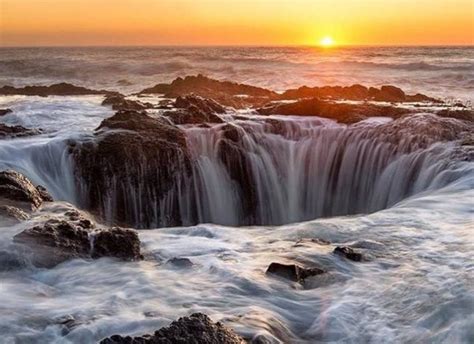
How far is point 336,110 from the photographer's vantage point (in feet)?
46.1

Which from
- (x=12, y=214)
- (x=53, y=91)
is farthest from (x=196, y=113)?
(x=53, y=91)

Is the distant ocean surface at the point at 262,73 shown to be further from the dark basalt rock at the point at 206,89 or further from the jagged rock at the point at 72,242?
the jagged rock at the point at 72,242

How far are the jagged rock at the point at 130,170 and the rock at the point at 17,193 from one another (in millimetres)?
1698

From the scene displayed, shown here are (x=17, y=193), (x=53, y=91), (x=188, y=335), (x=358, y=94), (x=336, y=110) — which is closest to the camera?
(x=188, y=335)

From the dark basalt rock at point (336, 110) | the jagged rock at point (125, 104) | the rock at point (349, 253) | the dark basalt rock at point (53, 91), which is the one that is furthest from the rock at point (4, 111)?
the rock at point (349, 253)

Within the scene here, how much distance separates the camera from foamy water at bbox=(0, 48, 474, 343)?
203 inches

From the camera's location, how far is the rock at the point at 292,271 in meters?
6.15

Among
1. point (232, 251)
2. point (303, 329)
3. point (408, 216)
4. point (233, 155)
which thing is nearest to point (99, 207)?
point (233, 155)

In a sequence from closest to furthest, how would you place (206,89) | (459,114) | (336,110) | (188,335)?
(188,335) < (459,114) < (336,110) < (206,89)

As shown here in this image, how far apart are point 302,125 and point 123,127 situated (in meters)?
3.84

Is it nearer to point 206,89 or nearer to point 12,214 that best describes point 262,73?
point 206,89

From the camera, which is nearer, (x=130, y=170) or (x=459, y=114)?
(x=130, y=170)

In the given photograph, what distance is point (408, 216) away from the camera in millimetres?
8367

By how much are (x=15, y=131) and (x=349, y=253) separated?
7641mm
